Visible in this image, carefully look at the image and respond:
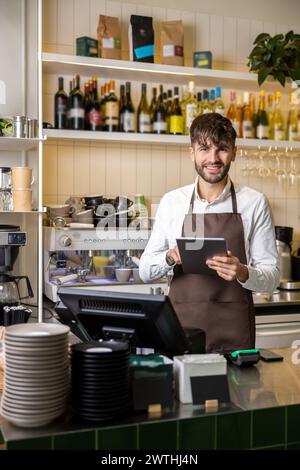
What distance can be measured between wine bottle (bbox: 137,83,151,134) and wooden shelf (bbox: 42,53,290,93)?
0.36 feet

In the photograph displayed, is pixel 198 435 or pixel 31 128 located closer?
pixel 198 435

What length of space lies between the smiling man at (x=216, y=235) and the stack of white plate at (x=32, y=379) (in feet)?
3.30

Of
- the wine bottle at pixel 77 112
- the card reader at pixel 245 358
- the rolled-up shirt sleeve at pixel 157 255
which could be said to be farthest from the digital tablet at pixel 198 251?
the wine bottle at pixel 77 112

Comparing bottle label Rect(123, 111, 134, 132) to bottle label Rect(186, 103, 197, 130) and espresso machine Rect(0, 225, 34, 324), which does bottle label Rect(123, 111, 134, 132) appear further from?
espresso machine Rect(0, 225, 34, 324)

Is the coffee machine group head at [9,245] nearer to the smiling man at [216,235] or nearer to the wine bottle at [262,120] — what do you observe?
the smiling man at [216,235]

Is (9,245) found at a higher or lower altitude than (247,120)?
lower

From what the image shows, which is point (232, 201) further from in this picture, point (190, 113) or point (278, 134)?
point (278, 134)

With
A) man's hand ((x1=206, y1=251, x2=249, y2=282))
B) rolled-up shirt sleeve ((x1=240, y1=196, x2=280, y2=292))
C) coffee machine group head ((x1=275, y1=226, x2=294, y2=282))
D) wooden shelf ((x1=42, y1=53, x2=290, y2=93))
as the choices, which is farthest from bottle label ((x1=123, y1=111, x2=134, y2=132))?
man's hand ((x1=206, y1=251, x2=249, y2=282))

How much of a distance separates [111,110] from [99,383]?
7.97ft

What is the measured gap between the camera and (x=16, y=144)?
3.29 meters

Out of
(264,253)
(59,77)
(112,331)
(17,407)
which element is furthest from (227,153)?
(59,77)

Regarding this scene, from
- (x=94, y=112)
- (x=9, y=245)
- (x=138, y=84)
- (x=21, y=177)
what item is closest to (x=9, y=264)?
(x=9, y=245)

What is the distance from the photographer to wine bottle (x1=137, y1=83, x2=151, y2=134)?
3559 millimetres

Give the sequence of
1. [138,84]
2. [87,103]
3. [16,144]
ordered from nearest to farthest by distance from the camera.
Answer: [16,144] → [87,103] → [138,84]
